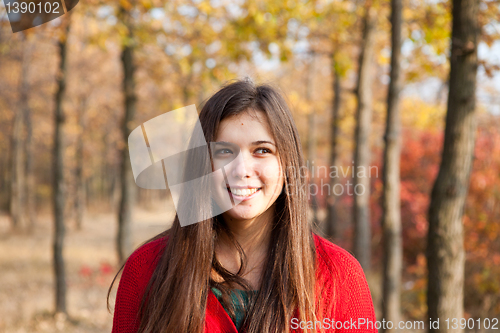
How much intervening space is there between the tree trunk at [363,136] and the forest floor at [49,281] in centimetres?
369

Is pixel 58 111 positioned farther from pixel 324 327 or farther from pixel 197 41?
pixel 324 327

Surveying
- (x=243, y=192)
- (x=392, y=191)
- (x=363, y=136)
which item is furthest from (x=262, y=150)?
(x=363, y=136)

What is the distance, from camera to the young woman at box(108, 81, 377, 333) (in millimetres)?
1610

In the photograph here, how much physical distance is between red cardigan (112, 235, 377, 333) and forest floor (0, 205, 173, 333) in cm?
39

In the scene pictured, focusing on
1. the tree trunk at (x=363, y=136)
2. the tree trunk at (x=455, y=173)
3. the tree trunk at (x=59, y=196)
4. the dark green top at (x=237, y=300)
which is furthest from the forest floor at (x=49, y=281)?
the tree trunk at (x=363, y=136)

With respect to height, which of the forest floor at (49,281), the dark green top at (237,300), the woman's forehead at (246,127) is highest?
the woman's forehead at (246,127)

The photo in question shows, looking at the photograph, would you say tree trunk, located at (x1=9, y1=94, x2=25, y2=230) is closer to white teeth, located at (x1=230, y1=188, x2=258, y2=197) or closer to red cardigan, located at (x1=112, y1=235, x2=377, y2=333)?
red cardigan, located at (x1=112, y1=235, x2=377, y2=333)

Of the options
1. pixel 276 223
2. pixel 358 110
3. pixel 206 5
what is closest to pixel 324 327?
pixel 276 223

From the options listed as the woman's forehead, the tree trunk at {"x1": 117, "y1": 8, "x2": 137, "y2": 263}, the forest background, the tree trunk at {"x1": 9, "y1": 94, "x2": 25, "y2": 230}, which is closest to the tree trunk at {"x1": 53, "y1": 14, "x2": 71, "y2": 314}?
the forest background

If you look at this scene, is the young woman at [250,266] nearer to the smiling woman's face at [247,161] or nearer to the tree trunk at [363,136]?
the smiling woman's face at [247,161]

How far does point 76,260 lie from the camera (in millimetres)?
10781

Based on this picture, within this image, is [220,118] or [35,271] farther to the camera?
[35,271]

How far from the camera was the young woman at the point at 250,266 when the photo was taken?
1.61 metres

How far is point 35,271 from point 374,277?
7723 mm
